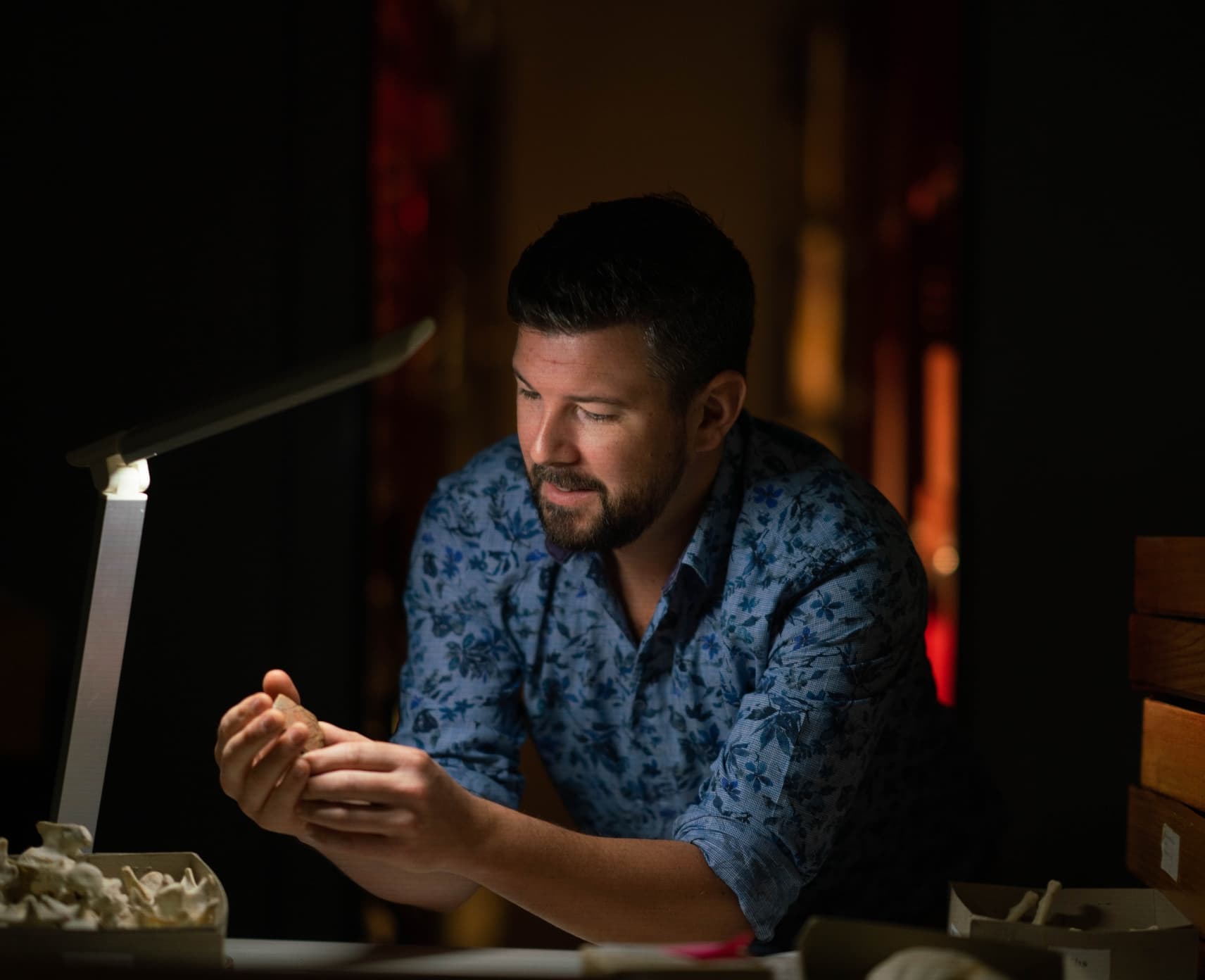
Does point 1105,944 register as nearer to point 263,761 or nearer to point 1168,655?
point 1168,655

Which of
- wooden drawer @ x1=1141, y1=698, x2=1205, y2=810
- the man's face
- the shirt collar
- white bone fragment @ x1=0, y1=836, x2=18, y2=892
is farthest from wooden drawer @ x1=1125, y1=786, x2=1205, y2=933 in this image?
white bone fragment @ x1=0, y1=836, x2=18, y2=892

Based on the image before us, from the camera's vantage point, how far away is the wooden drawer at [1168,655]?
1.26 meters

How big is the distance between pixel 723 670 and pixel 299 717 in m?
0.60

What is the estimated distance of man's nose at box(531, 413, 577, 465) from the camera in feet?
4.58

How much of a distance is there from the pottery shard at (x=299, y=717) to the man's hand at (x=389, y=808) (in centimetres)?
2

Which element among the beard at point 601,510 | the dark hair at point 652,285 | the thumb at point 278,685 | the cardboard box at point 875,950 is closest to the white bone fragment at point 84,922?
the thumb at point 278,685

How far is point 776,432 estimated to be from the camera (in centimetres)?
167

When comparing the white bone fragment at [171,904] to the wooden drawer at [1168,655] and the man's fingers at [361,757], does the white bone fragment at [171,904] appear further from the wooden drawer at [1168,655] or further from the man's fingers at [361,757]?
the wooden drawer at [1168,655]

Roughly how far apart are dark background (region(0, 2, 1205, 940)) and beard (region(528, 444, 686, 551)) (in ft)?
2.48

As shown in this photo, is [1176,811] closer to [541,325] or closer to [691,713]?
[691,713]

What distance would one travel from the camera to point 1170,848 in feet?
4.19

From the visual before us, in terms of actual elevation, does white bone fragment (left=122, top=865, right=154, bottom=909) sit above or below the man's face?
below

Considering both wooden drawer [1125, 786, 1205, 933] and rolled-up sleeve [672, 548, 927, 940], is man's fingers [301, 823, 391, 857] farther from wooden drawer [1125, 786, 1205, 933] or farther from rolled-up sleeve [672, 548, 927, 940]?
wooden drawer [1125, 786, 1205, 933]

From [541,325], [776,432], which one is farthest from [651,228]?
[776,432]
